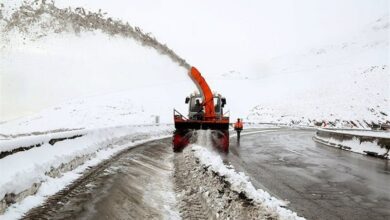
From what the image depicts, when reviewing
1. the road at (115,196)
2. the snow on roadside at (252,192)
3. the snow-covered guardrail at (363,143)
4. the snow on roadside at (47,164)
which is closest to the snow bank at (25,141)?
the snow on roadside at (47,164)

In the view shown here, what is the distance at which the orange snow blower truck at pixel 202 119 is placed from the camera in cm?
1659

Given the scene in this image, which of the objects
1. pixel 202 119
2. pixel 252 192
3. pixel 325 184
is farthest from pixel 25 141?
pixel 202 119

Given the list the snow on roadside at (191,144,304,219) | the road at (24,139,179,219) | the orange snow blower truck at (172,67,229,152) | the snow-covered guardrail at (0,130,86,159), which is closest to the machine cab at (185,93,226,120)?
the orange snow blower truck at (172,67,229,152)

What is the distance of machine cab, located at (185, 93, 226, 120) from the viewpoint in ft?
59.8

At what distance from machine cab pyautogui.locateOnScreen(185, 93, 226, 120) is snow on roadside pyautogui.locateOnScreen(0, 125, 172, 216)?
4669 mm

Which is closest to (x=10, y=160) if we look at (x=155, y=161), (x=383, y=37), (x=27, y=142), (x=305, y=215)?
(x=27, y=142)

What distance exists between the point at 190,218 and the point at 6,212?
305 centimetres

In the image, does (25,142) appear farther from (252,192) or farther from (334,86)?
(334,86)

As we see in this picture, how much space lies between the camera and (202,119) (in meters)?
18.0

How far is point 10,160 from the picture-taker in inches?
275

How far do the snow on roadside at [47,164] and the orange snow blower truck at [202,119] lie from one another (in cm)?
310

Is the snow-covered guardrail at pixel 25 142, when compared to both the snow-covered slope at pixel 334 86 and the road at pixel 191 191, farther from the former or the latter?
the snow-covered slope at pixel 334 86

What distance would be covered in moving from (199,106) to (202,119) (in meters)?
0.84

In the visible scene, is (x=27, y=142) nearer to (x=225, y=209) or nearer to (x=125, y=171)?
(x=125, y=171)
